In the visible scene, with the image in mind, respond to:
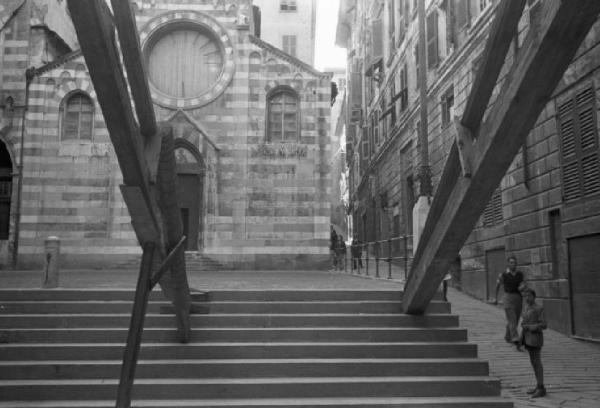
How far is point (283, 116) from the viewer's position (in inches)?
813

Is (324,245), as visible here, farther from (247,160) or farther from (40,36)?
(40,36)

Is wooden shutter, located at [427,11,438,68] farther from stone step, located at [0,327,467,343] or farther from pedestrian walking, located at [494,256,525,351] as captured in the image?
stone step, located at [0,327,467,343]

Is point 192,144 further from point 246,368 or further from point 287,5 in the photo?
point 287,5

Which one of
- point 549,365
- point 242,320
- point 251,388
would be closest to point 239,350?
point 242,320

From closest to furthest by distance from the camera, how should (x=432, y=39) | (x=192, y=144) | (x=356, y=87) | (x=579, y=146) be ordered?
1. (x=579, y=146)
2. (x=192, y=144)
3. (x=432, y=39)
4. (x=356, y=87)

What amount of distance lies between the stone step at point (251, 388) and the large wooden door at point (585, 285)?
16.3 feet

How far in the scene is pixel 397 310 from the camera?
8.09 meters

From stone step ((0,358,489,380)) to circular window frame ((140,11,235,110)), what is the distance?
14.4m

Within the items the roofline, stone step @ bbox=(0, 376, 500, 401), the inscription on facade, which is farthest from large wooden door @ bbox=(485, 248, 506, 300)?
stone step @ bbox=(0, 376, 500, 401)

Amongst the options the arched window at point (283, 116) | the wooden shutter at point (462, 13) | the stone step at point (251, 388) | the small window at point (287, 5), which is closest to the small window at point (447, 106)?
the wooden shutter at point (462, 13)

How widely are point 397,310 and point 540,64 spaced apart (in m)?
4.35

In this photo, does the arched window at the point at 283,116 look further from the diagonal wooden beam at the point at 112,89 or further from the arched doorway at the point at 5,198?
the diagonal wooden beam at the point at 112,89

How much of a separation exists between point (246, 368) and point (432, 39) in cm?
1626

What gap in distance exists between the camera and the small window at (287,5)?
1350 inches
